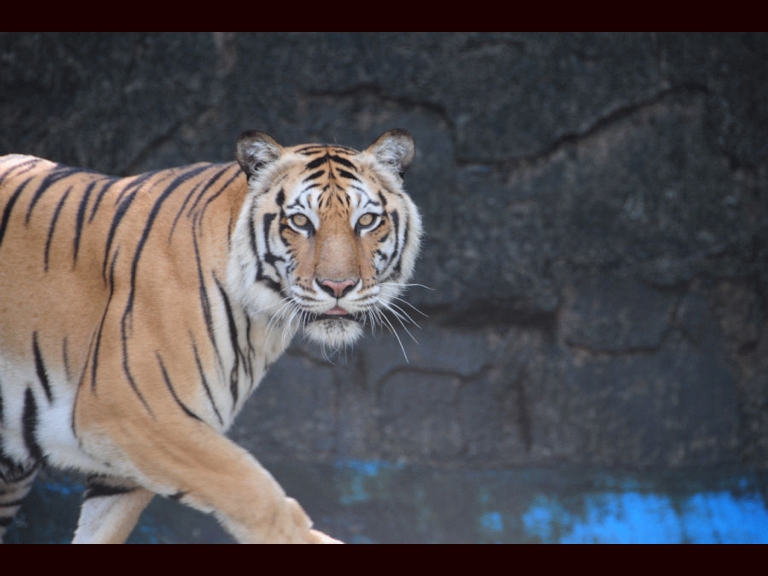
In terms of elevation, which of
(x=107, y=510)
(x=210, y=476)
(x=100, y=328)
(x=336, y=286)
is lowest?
(x=107, y=510)

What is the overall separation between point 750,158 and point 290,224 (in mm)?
2675

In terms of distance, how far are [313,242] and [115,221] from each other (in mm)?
538

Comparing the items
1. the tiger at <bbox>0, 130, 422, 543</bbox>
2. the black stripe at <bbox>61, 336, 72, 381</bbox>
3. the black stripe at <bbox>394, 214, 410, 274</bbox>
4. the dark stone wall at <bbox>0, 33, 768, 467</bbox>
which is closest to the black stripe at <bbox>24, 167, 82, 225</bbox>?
the tiger at <bbox>0, 130, 422, 543</bbox>

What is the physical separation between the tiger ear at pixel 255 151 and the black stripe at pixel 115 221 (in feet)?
1.10

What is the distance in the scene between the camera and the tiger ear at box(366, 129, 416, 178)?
2.35 meters

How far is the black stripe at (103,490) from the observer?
2.47m

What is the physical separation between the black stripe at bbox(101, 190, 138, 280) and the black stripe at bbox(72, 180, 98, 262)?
88 mm

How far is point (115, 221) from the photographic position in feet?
7.63

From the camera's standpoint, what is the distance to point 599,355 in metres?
4.18

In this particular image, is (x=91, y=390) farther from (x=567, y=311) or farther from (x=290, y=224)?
(x=567, y=311)

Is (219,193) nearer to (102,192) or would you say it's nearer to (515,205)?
(102,192)

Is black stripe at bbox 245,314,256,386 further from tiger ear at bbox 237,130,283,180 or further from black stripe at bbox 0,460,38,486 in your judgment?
black stripe at bbox 0,460,38,486

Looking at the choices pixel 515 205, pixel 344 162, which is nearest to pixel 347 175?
pixel 344 162

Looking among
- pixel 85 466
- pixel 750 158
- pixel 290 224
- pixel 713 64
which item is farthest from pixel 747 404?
pixel 85 466
